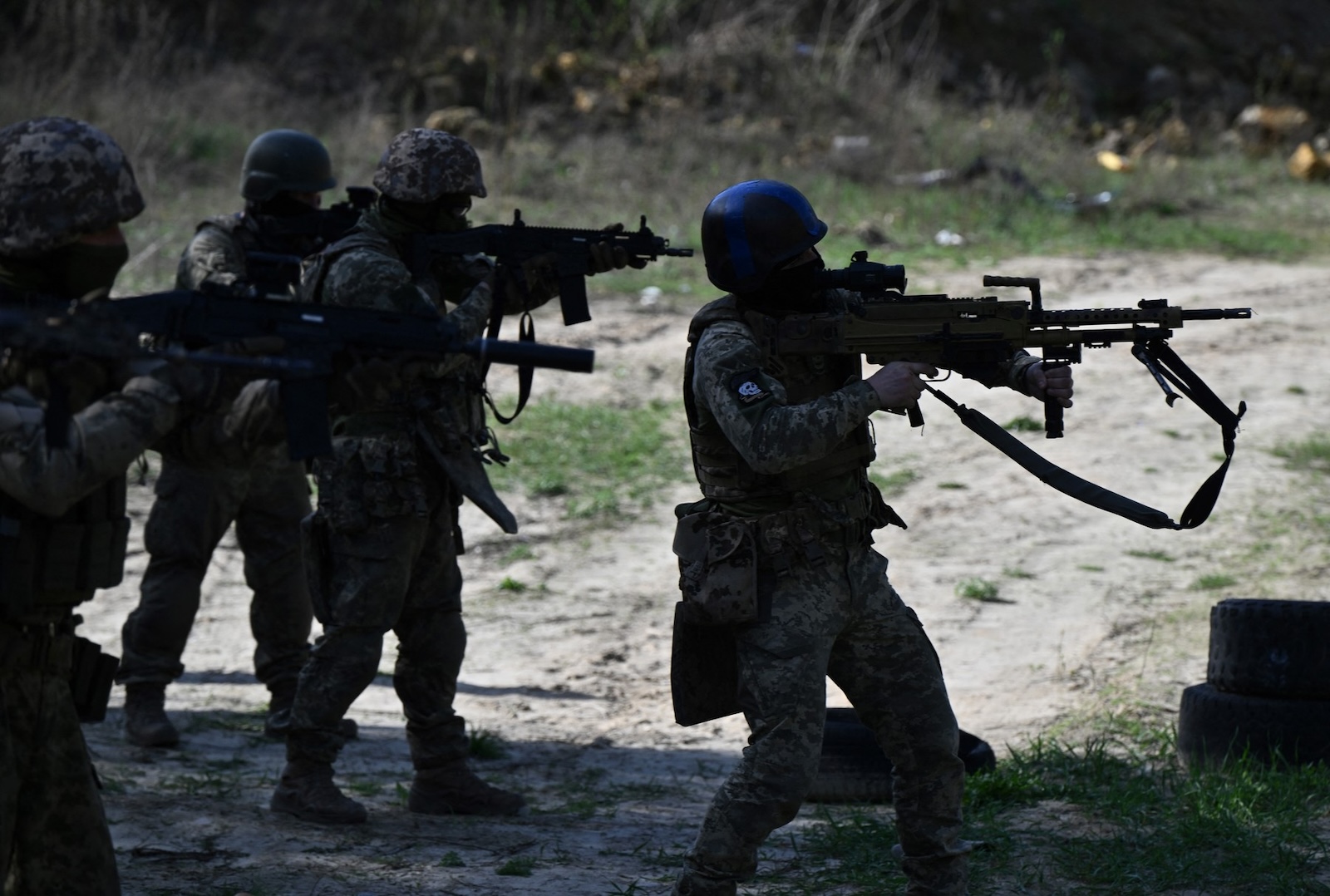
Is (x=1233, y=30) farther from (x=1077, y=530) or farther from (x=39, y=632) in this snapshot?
(x=39, y=632)

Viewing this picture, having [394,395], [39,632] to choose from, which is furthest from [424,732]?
[39,632]

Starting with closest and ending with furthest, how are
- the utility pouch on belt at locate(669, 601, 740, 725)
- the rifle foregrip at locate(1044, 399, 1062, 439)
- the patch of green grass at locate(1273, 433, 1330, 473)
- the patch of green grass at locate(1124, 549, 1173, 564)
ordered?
1. the utility pouch on belt at locate(669, 601, 740, 725)
2. the rifle foregrip at locate(1044, 399, 1062, 439)
3. the patch of green grass at locate(1124, 549, 1173, 564)
4. the patch of green grass at locate(1273, 433, 1330, 473)

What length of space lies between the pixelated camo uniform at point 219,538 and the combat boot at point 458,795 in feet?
3.97

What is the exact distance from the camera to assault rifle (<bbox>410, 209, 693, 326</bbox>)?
5164mm

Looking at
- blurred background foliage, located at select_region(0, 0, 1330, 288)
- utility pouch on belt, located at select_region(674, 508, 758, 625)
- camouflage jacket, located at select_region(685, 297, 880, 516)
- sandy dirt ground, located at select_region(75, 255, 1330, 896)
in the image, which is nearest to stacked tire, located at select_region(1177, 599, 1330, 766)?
sandy dirt ground, located at select_region(75, 255, 1330, 896)

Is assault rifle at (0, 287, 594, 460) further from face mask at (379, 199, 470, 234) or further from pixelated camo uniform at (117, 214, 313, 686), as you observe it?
pixelated camo uniform at (117, 214, 313, 686)

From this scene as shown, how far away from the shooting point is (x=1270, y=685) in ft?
16.8

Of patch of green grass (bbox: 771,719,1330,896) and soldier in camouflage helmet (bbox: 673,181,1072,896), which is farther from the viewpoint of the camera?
patch of green grass (bbox: 771,719,1330,896)

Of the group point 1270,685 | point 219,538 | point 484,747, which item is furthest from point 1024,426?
point 219,538

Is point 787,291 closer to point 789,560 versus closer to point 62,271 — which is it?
point 789,560

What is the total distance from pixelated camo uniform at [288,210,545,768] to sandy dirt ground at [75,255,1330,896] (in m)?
0.50

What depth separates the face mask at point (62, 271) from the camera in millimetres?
3340

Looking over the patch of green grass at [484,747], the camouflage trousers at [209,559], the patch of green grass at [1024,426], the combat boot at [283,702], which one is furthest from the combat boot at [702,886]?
the patch of green grass at [1024,426]

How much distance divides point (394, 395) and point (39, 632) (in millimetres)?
1803
